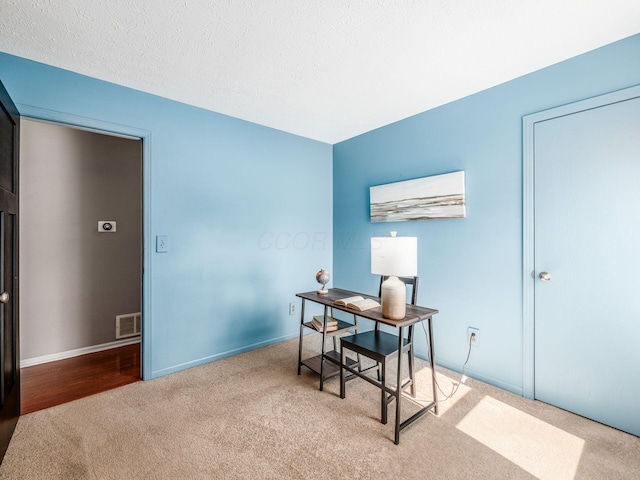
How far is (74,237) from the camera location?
3023 mm

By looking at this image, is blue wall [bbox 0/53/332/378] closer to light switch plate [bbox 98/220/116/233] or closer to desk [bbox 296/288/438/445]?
desk [bbox 296/288/438/445]

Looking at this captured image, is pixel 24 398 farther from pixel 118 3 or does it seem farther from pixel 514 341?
pixel 514 341

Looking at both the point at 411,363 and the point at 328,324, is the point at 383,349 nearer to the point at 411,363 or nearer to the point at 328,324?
the point at 411,363

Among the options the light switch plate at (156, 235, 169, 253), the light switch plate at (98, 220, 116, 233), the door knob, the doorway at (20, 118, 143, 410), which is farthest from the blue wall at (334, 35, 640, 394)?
the light switch plate at (98, 220, 116, 233)

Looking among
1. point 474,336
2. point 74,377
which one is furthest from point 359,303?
point 74,377

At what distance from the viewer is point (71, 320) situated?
9.87 feet

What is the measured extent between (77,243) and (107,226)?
31 cm

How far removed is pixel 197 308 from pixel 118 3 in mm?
2229

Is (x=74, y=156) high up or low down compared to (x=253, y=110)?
down

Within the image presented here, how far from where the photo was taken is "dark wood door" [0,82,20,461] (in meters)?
1.62

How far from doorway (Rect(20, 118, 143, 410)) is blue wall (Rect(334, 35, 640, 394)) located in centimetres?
264

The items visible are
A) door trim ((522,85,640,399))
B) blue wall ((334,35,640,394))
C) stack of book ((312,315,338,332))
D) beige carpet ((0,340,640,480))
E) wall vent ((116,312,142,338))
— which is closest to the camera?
beige carpet ((0,340,640,480))

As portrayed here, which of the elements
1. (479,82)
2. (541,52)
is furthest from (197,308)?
(541,52)

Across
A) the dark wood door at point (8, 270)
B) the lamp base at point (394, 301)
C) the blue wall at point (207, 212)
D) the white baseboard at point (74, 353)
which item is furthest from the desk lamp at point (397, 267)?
the white baseboard at point (74, 353)
